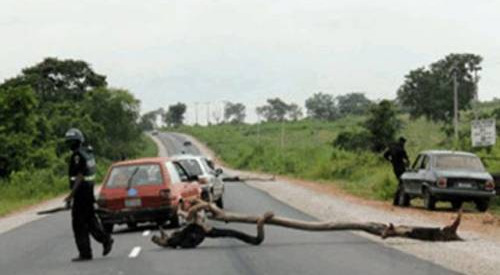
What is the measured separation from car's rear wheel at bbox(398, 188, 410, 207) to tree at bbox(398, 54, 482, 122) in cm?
6679

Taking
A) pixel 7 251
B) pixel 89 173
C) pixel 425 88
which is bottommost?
pixel 7 251

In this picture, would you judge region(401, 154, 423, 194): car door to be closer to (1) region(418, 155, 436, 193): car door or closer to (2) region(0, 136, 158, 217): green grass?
(1) region(418, 155, 436, 193): car door

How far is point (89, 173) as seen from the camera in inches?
585

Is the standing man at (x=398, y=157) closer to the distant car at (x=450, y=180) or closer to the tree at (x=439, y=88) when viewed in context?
Answer: the distant car at (x=450, y=180)

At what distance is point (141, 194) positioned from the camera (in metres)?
20.2

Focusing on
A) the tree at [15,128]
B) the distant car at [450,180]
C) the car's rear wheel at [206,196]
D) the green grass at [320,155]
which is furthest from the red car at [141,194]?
the tree at [15,128]

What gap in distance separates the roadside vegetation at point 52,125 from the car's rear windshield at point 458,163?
713 inches

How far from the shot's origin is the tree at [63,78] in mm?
93438

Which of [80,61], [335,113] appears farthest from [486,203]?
[335,113]

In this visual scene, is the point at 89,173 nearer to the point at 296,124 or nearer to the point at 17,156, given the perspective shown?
the point at 17,156

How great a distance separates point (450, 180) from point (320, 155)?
47.0 m

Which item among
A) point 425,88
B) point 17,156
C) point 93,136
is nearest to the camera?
point 17,156

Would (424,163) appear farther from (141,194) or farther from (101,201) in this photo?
(101,201)

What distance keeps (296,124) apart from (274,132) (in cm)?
449
